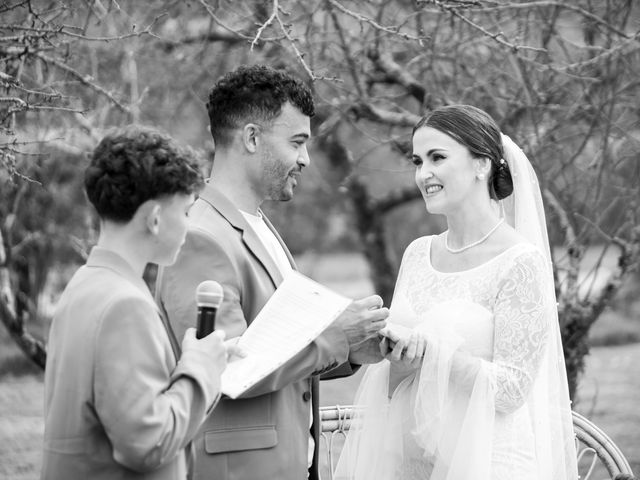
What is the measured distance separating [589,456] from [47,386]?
19.7 feet

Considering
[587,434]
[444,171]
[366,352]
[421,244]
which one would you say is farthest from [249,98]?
[587,434]

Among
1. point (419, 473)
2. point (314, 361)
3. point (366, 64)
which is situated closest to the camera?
point (314, 361)

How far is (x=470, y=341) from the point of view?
11.0ft

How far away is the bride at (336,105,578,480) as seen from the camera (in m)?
3.28

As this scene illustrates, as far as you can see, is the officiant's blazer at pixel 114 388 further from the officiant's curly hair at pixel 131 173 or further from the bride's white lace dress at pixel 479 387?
the bride's white lace dress at pixel 479 387

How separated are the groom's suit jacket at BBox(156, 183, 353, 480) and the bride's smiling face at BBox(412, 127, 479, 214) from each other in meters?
0.87

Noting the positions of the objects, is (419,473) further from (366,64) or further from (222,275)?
(366,64)

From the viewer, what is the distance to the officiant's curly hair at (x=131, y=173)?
87.3 inches

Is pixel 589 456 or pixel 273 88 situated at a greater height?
pixel 273 88

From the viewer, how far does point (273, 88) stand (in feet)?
10.3

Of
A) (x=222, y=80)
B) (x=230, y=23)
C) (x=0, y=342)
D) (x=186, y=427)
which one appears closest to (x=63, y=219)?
(x=0, y=342)

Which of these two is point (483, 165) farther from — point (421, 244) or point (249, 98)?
point (249, 98)

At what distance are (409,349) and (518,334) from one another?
1.30 feet

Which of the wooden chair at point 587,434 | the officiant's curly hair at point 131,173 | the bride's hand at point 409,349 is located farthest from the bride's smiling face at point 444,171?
the officiant's curly hair at point 131,173
